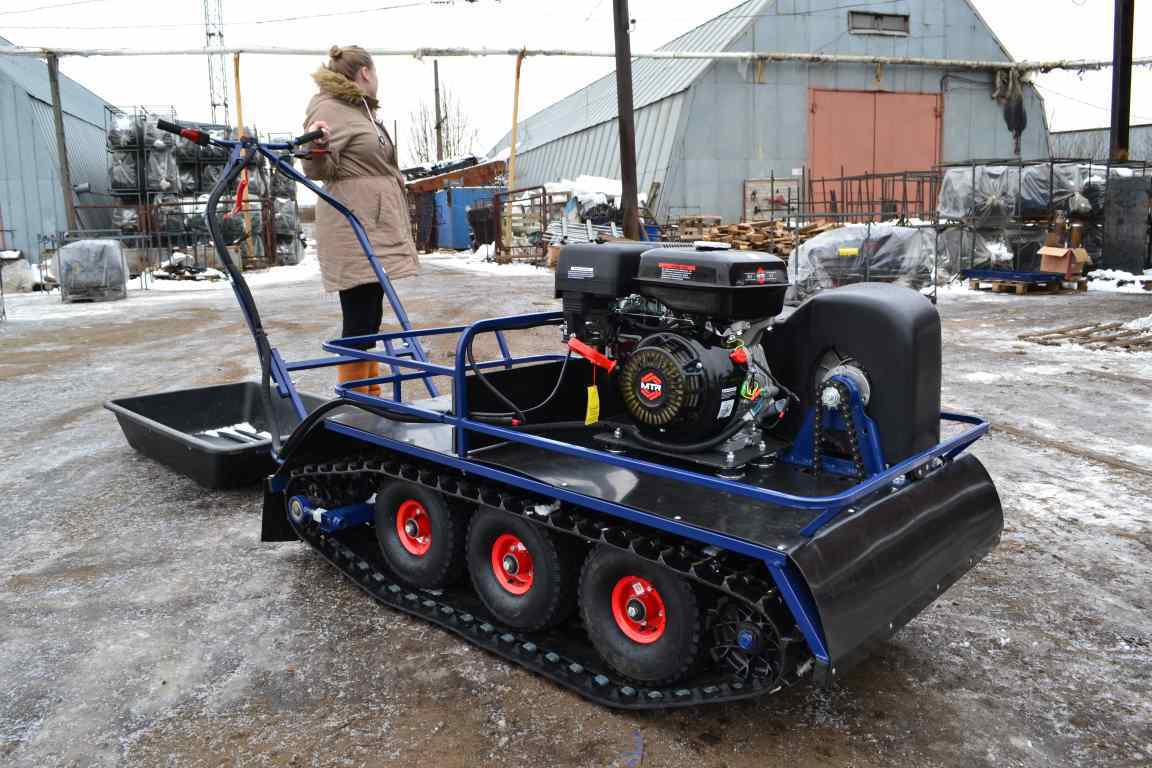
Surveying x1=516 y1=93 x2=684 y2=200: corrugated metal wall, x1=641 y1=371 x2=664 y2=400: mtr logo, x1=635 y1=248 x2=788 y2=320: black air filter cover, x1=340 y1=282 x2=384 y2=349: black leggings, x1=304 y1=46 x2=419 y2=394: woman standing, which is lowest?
x1=641 y1=371 x2=664 y2=400: mtr logo

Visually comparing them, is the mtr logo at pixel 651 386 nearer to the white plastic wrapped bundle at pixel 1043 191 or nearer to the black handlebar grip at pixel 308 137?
the black handlebar grip at pixel 308 137

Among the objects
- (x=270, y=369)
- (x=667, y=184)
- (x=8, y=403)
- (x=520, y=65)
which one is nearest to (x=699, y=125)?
(x=667, y=184)

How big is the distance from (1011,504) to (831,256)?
919cm

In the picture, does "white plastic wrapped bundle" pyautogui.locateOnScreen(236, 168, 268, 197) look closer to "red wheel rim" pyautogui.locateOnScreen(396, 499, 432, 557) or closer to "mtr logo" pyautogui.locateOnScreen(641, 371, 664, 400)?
"red wheel rim" pyautogui.locateOnScreen(396, 499, 432, 557)

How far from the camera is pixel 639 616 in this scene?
2.62 m

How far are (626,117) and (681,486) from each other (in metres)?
13.1

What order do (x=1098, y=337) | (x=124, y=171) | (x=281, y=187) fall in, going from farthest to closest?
(x=281, y=187)
(x=124, y=171)
(x=1098, y=337)

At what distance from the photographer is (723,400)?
2797mm

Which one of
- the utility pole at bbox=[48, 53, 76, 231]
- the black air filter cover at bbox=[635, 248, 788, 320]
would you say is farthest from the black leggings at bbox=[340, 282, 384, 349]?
the utility pole at bbox=[48, 53, 76, 231]

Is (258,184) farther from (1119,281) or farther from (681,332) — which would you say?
(681,332)

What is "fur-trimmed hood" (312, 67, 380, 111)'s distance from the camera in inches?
176

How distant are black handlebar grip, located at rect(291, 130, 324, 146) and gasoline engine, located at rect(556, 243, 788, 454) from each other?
152 centimetres

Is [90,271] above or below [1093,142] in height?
below

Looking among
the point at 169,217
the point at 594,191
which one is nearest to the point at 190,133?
the point at 594,191
